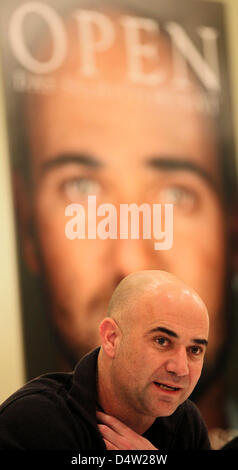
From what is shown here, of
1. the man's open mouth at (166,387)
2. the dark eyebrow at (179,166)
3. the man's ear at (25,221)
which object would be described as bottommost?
the man's open mouth at (166,387)

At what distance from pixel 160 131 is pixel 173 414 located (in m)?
1.03

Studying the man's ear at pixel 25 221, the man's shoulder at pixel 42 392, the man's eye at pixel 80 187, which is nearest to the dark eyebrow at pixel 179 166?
the man's eye at pixel 80 187

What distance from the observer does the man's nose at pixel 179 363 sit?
1158mm

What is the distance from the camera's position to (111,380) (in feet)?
3.98

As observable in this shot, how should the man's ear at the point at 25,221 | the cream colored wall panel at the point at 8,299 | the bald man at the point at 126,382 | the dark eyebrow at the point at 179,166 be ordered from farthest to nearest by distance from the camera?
the dark eyebrow at the point at 179,166 → the man's ear at the point at 25,221 → the cream colored wall panel at the point at 8,299 → the bald man at the point at 126,382

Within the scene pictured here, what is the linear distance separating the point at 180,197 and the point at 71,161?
0.39 m

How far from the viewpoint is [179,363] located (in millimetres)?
1160

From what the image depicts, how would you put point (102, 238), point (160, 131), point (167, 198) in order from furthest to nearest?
point (160, 131) → point (167, 198) → point (102, 238)

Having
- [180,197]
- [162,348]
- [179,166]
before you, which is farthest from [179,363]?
[179,166]

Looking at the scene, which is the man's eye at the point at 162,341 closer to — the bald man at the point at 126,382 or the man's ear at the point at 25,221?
the bald man at the point at 126,382

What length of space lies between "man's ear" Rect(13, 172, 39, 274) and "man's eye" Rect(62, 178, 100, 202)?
5.4 inches

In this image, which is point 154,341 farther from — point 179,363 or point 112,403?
point 112,403
